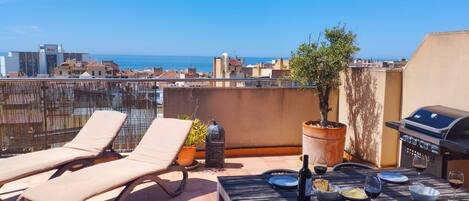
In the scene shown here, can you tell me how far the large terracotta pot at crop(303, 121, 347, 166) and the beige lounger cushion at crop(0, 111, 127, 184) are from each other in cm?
246

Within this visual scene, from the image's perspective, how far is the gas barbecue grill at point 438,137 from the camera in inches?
114

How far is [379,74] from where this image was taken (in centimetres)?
447

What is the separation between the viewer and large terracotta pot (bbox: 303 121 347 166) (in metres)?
4.67

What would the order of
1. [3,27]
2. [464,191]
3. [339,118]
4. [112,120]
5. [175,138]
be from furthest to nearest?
[3,27] → [339,118] → [112,120] → [175,138] → [464,191]

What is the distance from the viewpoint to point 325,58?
4.57 metres

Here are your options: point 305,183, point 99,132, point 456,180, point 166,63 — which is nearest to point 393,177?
point 456,180

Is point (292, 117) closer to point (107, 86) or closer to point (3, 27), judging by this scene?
point (107, 86)

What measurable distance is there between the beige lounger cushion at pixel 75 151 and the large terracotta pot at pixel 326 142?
8.08 ft

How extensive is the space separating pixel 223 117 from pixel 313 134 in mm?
1355

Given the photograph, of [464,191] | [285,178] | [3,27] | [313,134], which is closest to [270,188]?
[285,178]

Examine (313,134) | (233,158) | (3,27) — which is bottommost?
(233,158)

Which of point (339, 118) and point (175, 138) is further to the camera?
point (339, 118)

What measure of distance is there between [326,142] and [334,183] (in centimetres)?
235

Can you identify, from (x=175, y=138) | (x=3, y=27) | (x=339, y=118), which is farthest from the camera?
(x=3, y=27)
